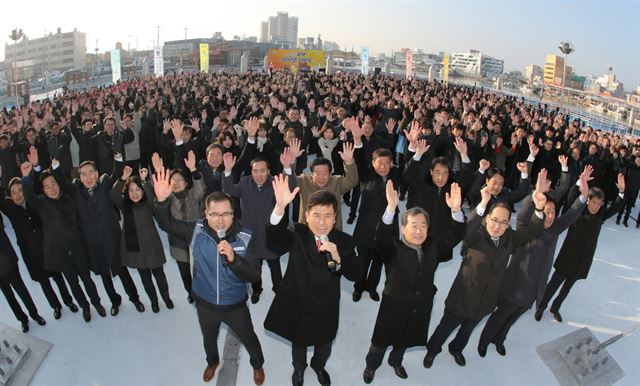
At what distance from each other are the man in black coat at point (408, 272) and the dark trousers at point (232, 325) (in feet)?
2.80

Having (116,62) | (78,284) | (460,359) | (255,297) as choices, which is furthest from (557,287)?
(116,62)

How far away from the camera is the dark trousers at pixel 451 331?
3.05 metres

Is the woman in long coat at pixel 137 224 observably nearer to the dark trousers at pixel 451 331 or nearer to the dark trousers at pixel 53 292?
the dark trousers at pixel 53 292

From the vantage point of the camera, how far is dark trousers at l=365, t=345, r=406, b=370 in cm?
287

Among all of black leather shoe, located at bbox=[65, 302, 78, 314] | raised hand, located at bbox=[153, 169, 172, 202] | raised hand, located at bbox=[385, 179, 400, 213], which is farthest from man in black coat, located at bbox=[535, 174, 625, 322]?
black leather shoe, located at bbox=[65, 302, 78, 314]

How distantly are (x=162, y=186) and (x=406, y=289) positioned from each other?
6.30 feet

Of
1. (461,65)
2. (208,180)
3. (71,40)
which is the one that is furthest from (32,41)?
(461,65)

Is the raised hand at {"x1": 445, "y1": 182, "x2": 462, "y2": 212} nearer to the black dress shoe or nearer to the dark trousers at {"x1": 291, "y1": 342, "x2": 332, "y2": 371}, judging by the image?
the dark trousers at {"x1": 291, "y1": 342, "x2": 332, "y2": 371}

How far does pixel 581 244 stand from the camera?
146 inches

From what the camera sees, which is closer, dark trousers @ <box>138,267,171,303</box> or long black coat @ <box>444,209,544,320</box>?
long black coat @ <box>444,209,544,320</box>

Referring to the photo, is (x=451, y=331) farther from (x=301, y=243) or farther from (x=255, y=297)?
(x=255, y=297)

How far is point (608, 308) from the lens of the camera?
4184 millimetres

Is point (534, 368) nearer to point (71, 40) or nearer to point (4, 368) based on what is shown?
point (4, 368)

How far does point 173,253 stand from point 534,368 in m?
3.18
